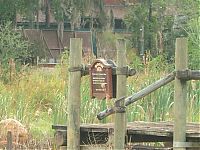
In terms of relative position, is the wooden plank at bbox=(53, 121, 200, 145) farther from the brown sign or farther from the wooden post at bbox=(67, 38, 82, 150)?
the brown sign

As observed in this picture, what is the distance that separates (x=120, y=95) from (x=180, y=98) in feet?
2.02

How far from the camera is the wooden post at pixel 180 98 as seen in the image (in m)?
7.02

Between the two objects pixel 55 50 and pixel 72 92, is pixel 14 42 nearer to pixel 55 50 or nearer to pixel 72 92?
pixel 55 50

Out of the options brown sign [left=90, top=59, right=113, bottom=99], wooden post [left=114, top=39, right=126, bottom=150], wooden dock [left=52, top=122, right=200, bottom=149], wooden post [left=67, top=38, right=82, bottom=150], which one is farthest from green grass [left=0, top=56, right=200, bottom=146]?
wooden post [left=114, top=39, right=126, bottom=150]

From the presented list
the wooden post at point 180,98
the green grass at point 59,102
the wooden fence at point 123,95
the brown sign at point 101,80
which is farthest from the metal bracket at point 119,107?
the green grass at point 59,102

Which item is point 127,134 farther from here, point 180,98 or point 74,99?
point 180,98

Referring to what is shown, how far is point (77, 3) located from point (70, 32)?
4004mm

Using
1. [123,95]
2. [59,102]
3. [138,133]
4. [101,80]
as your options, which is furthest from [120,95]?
[59,102]

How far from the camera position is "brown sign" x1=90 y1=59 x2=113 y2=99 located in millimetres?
7318

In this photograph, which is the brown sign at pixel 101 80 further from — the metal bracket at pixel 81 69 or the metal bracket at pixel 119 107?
the metal bracket at pixel 81 69

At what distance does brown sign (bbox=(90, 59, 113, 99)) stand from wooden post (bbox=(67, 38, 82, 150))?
0.30 m

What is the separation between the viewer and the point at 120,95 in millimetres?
7238

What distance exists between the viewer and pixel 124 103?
7.25 metres

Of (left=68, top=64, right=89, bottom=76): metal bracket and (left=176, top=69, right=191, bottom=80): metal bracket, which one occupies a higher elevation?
(left=68, top=64, right=89, bottom=76): metal bracket
